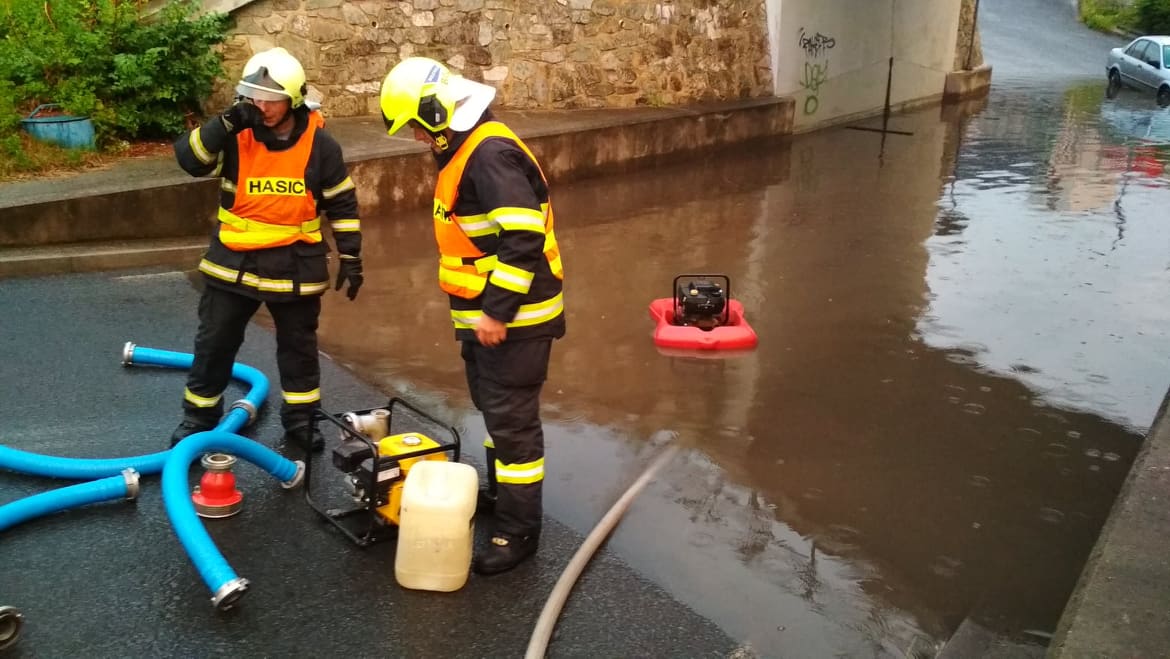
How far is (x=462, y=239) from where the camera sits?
12.1ft

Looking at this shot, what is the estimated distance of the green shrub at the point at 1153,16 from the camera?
37938 millimetres

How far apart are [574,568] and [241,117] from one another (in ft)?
7.37

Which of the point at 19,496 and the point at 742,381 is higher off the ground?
the point at 19,496

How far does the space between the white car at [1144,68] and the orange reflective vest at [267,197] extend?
24.5 metres

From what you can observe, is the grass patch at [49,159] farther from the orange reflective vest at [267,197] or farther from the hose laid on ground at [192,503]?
the hose laid on ground at [192,503]

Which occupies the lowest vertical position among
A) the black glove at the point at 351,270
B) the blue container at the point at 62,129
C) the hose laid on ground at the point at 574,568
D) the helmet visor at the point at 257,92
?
the hose laid on ground at the point at 574,568

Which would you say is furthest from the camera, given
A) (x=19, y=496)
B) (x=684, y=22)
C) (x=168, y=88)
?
(x=684, y=22)

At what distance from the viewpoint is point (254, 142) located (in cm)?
434

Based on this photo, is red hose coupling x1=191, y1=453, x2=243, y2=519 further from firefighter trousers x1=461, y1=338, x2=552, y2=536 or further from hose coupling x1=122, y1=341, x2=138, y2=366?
hose coupling x1=122, y1=341, x2=138, y2=366

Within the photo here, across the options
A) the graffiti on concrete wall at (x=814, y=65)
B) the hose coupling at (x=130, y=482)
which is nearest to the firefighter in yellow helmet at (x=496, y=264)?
the hose coupling at (x=130, y=482)

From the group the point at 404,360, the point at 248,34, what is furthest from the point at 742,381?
the point at 248,34

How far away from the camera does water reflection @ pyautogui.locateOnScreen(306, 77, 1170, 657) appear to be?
4066 millimetres

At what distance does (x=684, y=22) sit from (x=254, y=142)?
1179 centimetres

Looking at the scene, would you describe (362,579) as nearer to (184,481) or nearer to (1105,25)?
(184,481)
